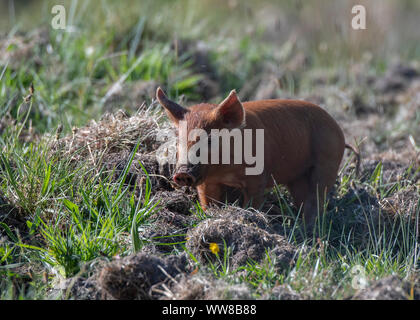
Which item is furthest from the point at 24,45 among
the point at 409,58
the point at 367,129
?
the point at 409,58

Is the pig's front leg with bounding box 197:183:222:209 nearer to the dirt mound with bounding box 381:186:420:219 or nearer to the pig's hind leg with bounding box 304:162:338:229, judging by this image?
the pig's hind leg with bounding box 304:162:338:229

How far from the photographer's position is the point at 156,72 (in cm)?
695

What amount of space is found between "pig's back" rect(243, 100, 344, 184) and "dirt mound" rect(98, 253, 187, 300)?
1.50m

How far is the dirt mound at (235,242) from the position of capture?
12.8 feet

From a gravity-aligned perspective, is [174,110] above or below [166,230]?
above

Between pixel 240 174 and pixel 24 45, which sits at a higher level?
pixel 24 45

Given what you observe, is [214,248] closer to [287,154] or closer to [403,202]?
[287,154]

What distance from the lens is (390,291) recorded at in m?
3.22

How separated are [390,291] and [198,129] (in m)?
1.72

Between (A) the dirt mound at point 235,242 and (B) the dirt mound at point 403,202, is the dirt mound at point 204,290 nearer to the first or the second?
(A) the dirt mound at point 235,242

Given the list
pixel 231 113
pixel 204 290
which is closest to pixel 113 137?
pixel 231 113

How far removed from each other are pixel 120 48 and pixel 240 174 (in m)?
3.51

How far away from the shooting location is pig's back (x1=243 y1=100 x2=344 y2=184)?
4.80 metres

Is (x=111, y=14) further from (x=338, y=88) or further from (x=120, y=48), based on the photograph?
(x=338, y=88)
